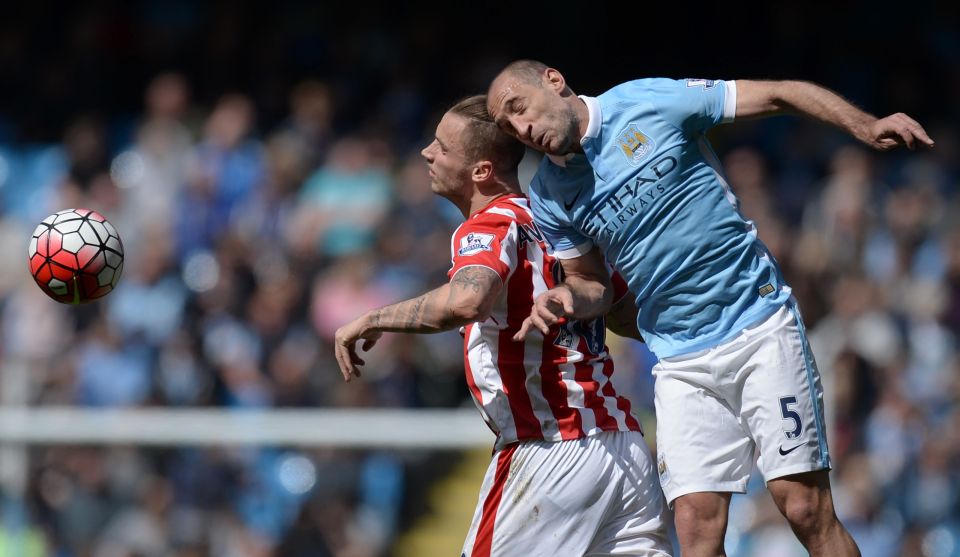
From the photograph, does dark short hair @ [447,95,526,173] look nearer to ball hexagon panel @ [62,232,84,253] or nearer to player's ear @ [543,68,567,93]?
player's ear @ [543,68,567,93]

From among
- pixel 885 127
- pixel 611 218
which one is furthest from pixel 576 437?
pixel 885 127

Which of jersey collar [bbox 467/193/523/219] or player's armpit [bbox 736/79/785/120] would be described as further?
jersey collar [bbox 467/193/523/219]

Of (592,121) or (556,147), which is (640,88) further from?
(556,147)

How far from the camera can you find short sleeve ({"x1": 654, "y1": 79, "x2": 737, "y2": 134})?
4914 mm

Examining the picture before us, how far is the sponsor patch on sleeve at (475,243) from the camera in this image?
484 centimetres

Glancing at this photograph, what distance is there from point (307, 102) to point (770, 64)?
188 inches

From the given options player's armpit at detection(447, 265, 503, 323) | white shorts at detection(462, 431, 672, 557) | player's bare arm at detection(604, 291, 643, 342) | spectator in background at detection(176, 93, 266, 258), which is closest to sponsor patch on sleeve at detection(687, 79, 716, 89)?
player's bare arm at detection(604, 291, 643, 342)

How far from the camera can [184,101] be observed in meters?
12.2

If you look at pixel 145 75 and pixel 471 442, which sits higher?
pixel 145 75

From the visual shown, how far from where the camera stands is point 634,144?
4980mm

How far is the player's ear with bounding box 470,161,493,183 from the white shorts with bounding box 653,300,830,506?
981 mm

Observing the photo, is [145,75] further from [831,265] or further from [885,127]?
[885,127]

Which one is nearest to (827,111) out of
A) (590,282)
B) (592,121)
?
(592,121)

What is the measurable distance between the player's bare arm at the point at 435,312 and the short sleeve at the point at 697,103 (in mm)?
911
